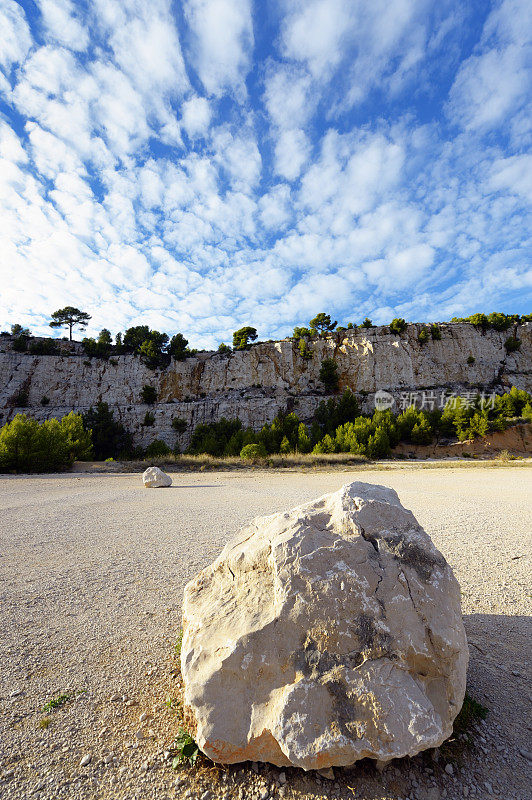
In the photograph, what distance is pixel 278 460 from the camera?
26.5m

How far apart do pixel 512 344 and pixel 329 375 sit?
1113 inches

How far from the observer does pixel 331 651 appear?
194 centimetres

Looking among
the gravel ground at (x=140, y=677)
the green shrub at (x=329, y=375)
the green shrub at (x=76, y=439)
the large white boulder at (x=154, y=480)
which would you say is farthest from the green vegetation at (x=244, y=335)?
the gravel ground at (x=140, y=677)

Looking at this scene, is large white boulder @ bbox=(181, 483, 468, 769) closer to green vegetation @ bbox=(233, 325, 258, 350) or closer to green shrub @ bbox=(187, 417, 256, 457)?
green shrub @ bbox=(187, 417, 256, 457)

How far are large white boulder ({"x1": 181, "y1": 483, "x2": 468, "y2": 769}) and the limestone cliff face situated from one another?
44823 mm

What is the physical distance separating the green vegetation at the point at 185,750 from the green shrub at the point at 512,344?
63487 mm

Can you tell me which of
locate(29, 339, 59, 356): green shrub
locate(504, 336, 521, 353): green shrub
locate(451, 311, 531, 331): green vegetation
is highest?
locate(451, 311, 531, 331): green vegetation

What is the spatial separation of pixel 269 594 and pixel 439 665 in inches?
41.6

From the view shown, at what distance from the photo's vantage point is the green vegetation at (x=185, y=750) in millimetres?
1962

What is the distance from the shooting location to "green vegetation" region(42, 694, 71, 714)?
2.33 metres

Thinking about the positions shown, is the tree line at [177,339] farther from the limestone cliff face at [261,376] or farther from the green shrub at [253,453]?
the green shrub at [253,453]

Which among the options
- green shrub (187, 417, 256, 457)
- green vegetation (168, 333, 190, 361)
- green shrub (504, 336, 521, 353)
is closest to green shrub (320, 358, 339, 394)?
green shrub (187, 417, 256, 457)

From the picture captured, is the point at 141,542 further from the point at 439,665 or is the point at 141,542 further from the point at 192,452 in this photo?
the point at 192,452

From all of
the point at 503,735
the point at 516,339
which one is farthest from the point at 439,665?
the point at 516,339
